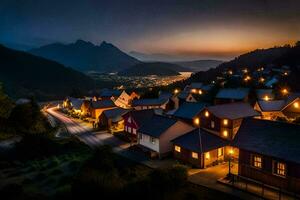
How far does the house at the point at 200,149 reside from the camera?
115ft

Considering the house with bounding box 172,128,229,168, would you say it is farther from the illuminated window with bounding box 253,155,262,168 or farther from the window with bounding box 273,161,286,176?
the window with bounding box 273,161,286,176

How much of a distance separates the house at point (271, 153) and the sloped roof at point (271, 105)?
1177 inches

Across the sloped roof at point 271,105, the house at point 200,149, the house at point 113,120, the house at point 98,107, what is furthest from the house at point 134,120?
the house at point 98,107

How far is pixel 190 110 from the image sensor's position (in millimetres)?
50062

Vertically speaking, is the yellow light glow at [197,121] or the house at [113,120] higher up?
the yellow light glow at [197,121]

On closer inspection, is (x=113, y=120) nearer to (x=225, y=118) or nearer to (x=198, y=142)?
(x=225, y=118)

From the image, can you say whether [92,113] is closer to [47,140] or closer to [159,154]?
[47,140]

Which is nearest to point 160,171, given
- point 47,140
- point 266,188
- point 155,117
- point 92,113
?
point 266,188

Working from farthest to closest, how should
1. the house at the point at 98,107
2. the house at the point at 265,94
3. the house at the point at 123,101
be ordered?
the house at the point at 123,101 → the house at the point at 98,107 → the house at the point at 265,94

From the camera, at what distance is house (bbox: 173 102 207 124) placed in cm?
4771

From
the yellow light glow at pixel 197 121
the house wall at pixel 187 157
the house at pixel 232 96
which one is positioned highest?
the house at pixel 232 96

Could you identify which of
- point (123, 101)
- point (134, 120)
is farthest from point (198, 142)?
point (123, 101)

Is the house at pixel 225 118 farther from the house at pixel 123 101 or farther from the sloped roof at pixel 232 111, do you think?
the house at pixel 123 101

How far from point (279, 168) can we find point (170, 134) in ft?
55.9
